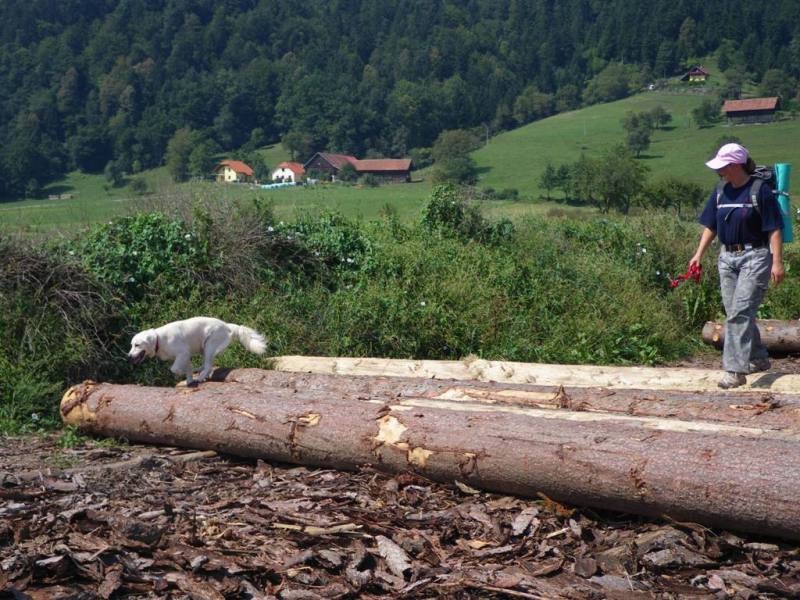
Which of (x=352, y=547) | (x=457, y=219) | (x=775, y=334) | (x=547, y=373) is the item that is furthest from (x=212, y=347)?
(x=457, y=219)

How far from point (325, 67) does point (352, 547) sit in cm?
9406

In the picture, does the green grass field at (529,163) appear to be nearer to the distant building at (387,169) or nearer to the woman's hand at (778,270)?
the distant building at (387,169)

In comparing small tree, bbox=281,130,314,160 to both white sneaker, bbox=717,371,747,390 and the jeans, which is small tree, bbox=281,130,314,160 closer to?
the jeans

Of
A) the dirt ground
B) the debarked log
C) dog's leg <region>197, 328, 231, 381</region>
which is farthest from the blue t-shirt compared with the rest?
dog's leg <region>197, 328, 231, 381</region>

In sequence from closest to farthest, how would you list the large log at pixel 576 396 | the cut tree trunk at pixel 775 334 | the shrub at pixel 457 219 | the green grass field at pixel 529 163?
1. the large log at pixel 576 396
2. the cut tree trunk at pixel 775 334
3. the green grass field at pixel 529 163
4. the shrub at pixel 457 219

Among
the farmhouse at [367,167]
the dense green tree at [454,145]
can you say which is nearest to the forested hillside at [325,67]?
the dense green tree at [454,145]

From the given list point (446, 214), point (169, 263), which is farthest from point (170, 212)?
point (446, 214)

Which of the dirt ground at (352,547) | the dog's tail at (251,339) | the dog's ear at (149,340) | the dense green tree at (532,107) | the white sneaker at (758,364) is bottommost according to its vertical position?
the dirt ground at (352,547)

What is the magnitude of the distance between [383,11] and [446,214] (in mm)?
116054

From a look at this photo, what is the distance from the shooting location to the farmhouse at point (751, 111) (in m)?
56.8

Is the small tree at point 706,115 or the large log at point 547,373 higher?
the small tree at point 706,115

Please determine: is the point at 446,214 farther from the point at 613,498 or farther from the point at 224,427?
the point at 613,498

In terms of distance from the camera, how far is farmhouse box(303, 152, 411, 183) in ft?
Answer: 120

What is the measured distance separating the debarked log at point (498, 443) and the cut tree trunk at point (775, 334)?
5.14 m
